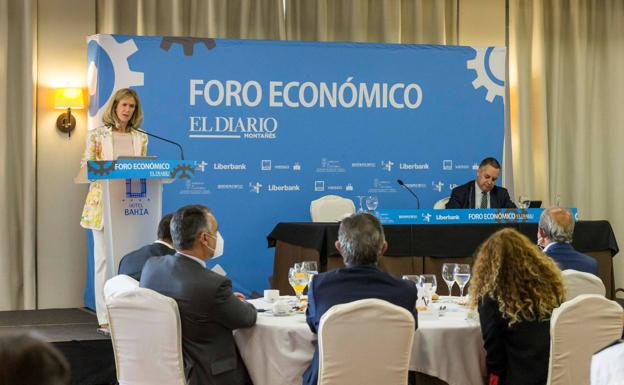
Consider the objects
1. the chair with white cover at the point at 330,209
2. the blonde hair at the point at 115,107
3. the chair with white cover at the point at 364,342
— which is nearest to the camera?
the chair with white cover at the point at 364,342

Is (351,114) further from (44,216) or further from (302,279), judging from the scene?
(302,279)

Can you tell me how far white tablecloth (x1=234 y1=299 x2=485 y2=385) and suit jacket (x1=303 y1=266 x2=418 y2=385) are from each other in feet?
0.80

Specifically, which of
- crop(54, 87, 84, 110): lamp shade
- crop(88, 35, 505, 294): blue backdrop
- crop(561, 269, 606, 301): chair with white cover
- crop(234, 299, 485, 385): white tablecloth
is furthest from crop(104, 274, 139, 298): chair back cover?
crop(54, 87, 84, 110): lamp shade

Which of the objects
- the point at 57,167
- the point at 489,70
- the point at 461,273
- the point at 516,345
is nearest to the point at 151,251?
the point at 461,273

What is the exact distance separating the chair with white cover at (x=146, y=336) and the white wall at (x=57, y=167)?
514 centimetres

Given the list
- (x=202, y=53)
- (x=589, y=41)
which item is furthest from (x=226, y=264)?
(x=589, y=41)

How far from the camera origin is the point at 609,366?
228 centimetres

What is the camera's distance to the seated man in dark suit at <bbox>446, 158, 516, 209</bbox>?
24.5ft

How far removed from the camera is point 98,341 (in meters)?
6.41

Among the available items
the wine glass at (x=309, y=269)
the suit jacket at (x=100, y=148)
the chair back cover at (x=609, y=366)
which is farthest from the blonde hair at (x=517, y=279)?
the suit jacket at (x=100, y=148)

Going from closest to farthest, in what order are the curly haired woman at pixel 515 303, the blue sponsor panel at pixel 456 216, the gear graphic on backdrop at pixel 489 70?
the curly haired woman at pixel 515 303, the blue sponsor panel at pixel 456 216, the gear graphic on backdrop at pixel 489 70

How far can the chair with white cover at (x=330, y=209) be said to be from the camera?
26.3 feet

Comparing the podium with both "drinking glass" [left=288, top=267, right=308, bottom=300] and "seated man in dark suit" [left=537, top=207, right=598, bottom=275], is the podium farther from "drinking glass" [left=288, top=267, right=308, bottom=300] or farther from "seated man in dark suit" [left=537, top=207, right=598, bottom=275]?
"seated man in dark suit" [left=537, top=207, right=598, bottom=275]

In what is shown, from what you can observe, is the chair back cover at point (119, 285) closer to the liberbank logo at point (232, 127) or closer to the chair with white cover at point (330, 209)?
the chair with white cover at point (330, 209)
